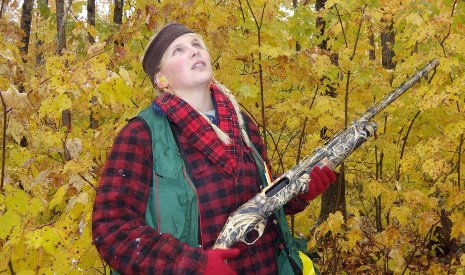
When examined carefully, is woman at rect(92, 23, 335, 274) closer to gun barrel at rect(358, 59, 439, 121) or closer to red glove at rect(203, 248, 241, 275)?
red glove at rect(203, 248, 241, 275)

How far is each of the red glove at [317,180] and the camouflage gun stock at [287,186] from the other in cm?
5

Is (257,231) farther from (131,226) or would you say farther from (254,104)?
(254,104)

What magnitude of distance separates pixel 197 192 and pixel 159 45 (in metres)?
0.89

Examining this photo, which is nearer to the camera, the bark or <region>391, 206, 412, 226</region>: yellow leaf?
<region>391, 206, 412, 226</region>: yellow leaf

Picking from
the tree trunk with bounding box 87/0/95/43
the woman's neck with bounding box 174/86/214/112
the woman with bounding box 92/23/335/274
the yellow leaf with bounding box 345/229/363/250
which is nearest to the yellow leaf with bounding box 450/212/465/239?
the yellow leaf with bounding box 345/229/363/250

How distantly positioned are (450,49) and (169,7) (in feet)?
7.22

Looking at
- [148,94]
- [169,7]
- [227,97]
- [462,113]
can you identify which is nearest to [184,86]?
[227,97]

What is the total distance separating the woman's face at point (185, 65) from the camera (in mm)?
2252

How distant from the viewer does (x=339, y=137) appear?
2.85 meters

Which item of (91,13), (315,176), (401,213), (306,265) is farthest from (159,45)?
(91,13)

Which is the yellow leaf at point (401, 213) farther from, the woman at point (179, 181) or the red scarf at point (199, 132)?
the red scarf at point (199, 132)

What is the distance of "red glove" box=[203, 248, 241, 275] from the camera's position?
5.84ft

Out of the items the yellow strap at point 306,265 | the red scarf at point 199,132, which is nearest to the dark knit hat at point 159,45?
the red scarf at point 199,132

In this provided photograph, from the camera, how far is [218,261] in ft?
5.91
